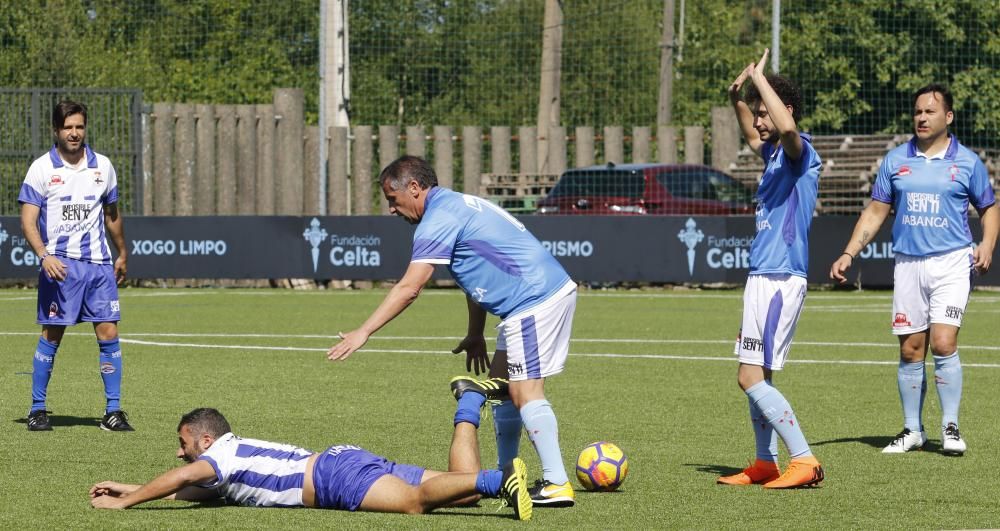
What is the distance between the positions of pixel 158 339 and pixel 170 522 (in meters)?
10.3

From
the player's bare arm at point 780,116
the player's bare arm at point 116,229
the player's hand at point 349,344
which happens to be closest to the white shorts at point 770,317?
the player's bare arm at point 780,116

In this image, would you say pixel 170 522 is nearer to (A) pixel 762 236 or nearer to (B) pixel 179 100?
(A) pixel 762 236

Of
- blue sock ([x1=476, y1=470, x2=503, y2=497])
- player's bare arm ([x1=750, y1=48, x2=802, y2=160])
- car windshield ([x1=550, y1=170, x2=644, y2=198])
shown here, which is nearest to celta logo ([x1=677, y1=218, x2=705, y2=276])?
car windshield ([x1=550, y1=170, x2=644, y2=198])

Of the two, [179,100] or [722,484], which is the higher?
[179,100]

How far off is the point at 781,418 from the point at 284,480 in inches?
106

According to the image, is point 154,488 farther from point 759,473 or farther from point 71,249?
point 71,249

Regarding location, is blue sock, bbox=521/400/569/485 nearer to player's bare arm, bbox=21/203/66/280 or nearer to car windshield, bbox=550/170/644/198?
player's bare arm, bbox=21/203/66/280

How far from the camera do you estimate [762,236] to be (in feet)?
27.4

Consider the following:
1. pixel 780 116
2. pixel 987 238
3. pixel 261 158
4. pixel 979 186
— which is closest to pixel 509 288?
pixel 780 116

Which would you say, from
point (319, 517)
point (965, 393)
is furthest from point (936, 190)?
point (319, 517)

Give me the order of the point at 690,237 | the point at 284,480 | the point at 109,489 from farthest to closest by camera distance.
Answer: the point at 690,237 → the point at 284,480 → the point at 109,489

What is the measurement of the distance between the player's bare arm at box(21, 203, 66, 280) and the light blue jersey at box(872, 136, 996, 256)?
17.9 ft

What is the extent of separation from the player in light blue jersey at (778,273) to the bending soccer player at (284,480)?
1.76m

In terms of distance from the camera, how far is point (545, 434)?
7.40m
